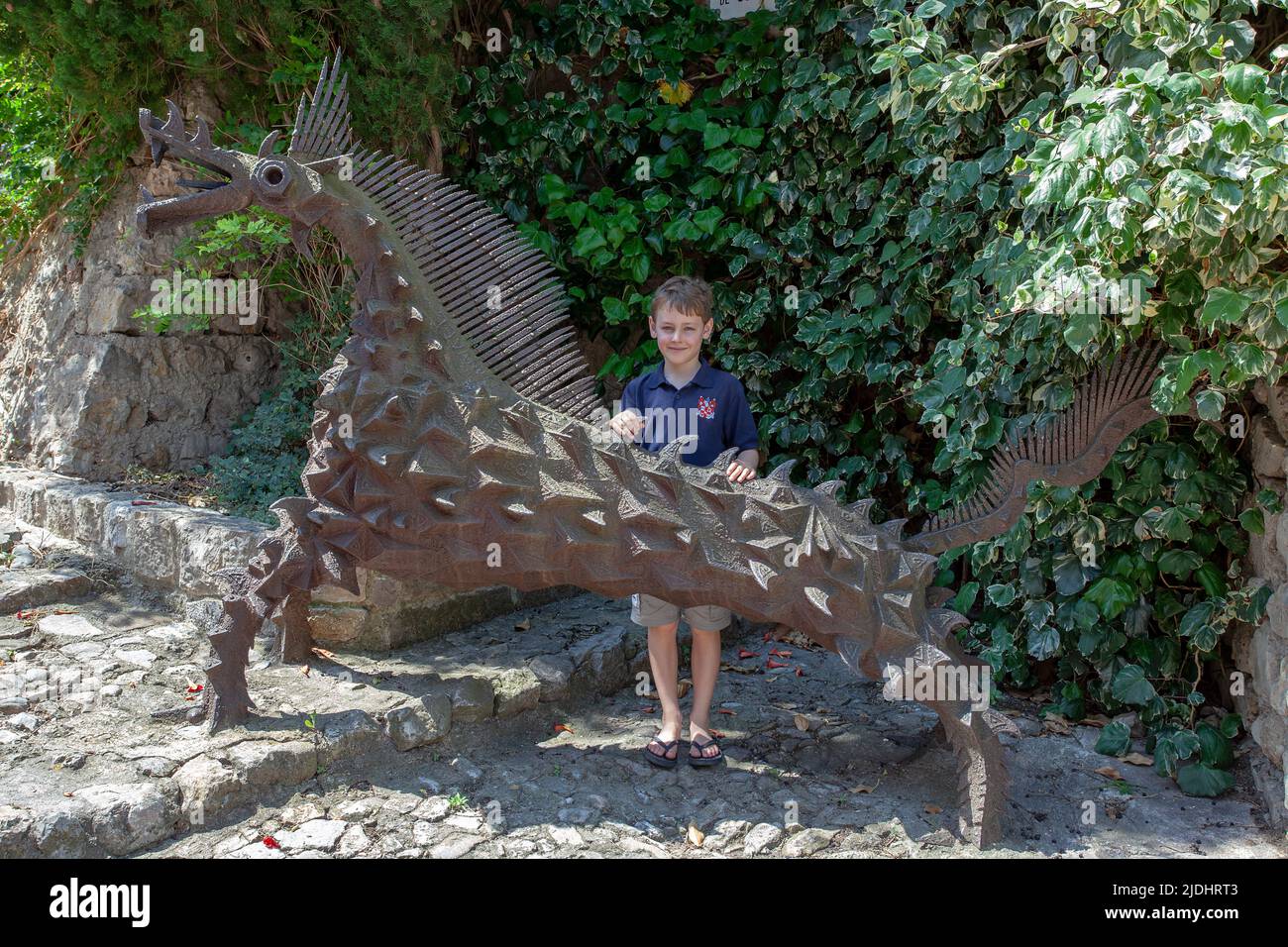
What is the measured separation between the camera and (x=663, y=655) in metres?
3.88

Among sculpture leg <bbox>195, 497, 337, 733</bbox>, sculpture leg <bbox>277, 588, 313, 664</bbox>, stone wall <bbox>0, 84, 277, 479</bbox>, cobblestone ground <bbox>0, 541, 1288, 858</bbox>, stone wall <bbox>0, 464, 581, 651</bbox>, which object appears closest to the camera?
cobblestone ground <bbox>0, 541, 1288, 858</bbox>

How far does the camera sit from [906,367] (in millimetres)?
4734

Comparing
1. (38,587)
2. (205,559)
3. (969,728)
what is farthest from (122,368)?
(969,728)

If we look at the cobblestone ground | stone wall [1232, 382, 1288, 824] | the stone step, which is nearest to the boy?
the cobblestone ground

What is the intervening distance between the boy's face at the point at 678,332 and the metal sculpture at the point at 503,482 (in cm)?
37

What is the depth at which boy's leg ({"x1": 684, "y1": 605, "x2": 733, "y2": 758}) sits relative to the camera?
383 cm

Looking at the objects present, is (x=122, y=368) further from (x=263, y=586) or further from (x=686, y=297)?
(x=686, y=297)

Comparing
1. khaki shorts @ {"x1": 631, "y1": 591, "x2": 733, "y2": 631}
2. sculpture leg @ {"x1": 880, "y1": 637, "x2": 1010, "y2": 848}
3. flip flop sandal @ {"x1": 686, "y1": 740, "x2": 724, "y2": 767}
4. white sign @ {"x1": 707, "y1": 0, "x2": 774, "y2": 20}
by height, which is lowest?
flip flop sandal @ {"x1": 686, "y1": 740, "x2": 724, "y2": 767}

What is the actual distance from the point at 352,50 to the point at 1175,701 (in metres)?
5.03

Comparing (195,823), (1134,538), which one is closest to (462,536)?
(195,823)

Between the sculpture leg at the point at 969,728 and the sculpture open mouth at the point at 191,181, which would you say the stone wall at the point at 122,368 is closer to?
the sculpture open mouth at the point at 191,181

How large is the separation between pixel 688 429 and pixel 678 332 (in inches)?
14.8

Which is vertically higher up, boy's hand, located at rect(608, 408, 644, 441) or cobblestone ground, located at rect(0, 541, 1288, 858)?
boy's hand, located at rect(608, 408, 644, 441)

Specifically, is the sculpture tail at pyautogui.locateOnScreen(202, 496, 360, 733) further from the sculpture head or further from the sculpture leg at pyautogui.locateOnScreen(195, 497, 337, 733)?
the sculpture head
